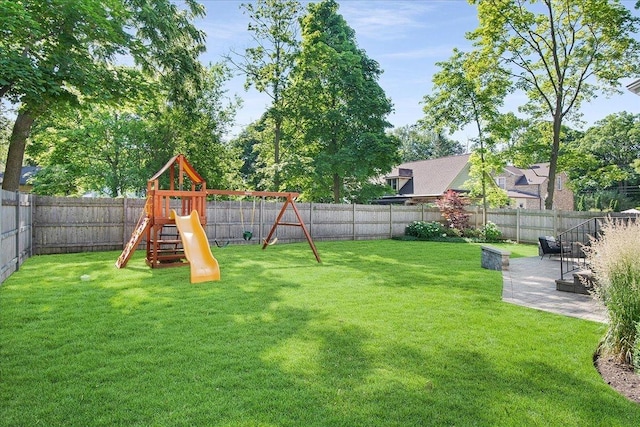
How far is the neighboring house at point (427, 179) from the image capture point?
27.4m

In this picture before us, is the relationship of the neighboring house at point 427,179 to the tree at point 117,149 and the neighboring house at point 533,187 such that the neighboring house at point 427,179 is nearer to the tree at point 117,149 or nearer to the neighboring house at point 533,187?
the neighboring house at point 533,187

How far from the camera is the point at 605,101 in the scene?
57.0 ft

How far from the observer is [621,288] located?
372 cm

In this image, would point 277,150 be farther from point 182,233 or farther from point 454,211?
point 182,233

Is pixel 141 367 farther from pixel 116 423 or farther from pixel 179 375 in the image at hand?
pixel 116 423

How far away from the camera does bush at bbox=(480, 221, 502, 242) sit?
1728 centimetres

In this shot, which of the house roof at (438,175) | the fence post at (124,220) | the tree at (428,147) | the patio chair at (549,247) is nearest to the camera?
the patio chair at (549,247)

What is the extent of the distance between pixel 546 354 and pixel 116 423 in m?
3.62

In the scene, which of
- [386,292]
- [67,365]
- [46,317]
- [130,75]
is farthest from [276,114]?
[67,365]

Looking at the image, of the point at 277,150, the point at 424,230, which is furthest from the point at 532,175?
the point at 277,150

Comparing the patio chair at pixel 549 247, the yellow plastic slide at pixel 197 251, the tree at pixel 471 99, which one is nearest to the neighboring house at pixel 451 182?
the tree at pixel 471 99

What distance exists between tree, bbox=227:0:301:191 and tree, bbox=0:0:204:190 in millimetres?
5800

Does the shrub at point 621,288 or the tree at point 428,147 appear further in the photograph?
the tree at point 428,147

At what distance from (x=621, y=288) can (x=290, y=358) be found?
313cm
